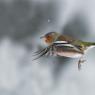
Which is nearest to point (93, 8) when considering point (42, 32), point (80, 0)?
point (80, 0)

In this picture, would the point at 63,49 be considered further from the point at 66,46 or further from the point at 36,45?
the point at 36,45

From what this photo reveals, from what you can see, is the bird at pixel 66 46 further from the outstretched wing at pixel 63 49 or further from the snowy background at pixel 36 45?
the snowy background at pixel 36 45

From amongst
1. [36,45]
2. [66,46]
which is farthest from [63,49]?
[36,45]

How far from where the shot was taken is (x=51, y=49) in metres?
0.39

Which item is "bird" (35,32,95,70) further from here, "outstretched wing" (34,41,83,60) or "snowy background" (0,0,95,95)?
"snowy background" (0,0,95,95)

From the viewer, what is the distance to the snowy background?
1.75ft

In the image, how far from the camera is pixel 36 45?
50cm

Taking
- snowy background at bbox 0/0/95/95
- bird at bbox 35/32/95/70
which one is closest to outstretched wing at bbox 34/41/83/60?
bird at bbox 35/32/95/70

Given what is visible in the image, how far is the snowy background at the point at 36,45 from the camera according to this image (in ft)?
1.75

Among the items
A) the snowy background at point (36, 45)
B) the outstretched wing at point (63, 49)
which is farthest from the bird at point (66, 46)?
the snowy background at point (36, 45)

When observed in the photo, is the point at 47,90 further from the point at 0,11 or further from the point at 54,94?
the point at 0,11

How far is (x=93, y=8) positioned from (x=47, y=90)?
8.5 inches

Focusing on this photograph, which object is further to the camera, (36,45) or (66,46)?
(36,45)

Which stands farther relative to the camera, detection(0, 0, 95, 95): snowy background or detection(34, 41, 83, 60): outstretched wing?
detection(0, 0, 95, 95): snowy background
